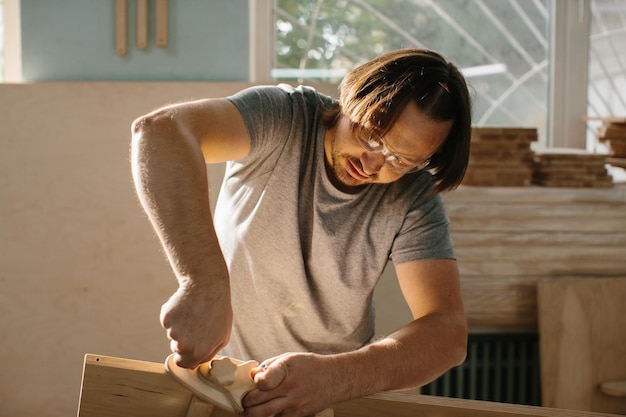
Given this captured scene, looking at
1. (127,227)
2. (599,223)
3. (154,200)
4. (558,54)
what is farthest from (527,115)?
(154,200)

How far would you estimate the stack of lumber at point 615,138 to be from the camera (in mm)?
3070

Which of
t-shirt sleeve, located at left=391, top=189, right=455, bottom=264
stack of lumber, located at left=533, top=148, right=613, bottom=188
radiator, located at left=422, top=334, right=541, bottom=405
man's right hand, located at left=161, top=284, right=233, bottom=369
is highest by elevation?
stack of lumber, located at left=533, top=148, right=613, bottom=188

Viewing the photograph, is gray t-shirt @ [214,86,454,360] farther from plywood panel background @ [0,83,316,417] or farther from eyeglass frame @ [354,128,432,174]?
plywood panel background @ [0,83,316,417]

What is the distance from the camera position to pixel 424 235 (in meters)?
1.62

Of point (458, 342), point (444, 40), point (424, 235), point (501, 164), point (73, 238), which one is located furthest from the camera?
point (444, 40)

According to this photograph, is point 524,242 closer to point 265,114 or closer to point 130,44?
point 265,114

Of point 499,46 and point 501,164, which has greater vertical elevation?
point 499,46

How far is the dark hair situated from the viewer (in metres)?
1.45

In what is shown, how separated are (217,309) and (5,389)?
6.61ft

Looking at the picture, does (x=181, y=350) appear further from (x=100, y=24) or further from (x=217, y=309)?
(x=100, y=24)

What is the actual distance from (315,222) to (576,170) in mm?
1737

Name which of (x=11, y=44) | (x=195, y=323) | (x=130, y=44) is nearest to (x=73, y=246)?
(x=130, y=44)

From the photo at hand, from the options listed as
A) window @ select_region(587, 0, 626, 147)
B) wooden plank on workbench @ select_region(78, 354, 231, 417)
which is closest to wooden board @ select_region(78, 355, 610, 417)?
wooden plank on workbench @ select_region(78, 354, 231, 417)

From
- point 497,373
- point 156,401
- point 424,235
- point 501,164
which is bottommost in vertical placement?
point 497,373
